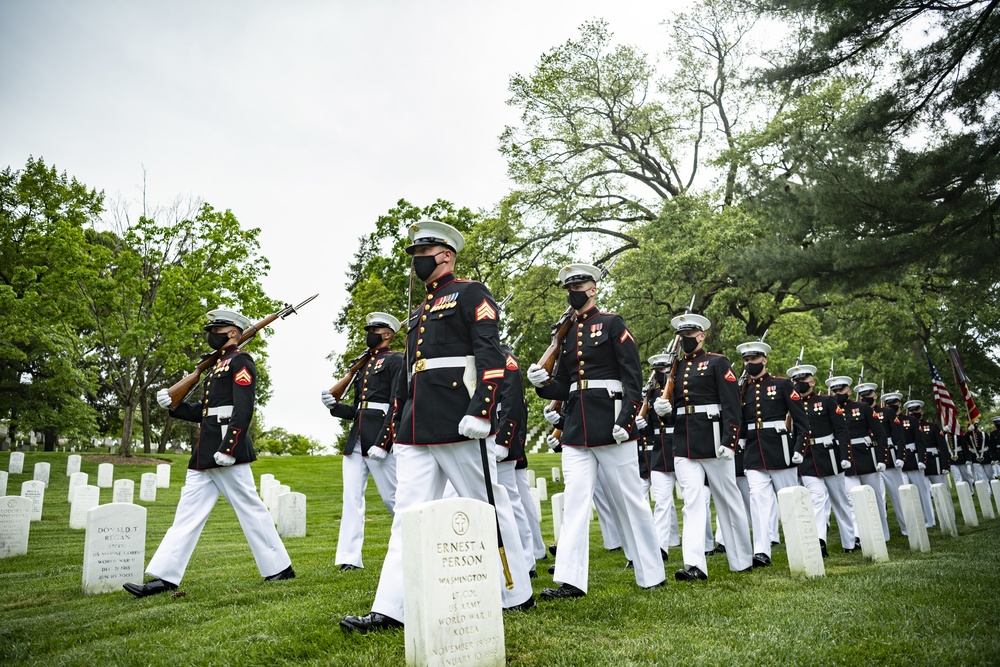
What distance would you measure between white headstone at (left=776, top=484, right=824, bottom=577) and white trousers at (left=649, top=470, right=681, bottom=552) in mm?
2249

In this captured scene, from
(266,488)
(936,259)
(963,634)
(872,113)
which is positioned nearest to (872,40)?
(872,113)

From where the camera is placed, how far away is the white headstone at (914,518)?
964cm

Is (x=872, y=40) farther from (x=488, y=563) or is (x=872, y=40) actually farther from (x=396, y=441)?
(x=488, y=563)

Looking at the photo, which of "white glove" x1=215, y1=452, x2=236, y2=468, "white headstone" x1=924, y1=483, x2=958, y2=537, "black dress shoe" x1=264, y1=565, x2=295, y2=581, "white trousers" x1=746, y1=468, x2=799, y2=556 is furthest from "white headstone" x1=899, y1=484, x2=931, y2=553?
"white glove" x1=215, y1=452, x2=236, y2=468

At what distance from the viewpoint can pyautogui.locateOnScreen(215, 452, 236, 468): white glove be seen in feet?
23.6

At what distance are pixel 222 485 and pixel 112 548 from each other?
3.84ft

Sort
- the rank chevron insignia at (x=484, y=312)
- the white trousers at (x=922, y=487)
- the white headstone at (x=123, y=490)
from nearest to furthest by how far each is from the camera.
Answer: the rank chevron insignia at (x=484, y=312) < the white headstone at (x=123, y=490) < the white trousers at (x=922, y=487)

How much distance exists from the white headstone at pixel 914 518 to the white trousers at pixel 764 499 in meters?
1.34

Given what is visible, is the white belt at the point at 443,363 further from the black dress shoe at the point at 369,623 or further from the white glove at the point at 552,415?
the white glove at the point at 552,415

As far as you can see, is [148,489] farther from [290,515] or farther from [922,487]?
[922,487]

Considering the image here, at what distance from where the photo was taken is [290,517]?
1208 centimetres

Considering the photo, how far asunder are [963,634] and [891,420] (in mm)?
10863

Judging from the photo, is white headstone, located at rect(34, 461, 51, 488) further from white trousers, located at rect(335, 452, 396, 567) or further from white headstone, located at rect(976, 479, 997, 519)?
white headstone, located at rect(976, 479, 997, 519)

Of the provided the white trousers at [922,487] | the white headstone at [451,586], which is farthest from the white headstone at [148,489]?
the white trousers at [922,487]
